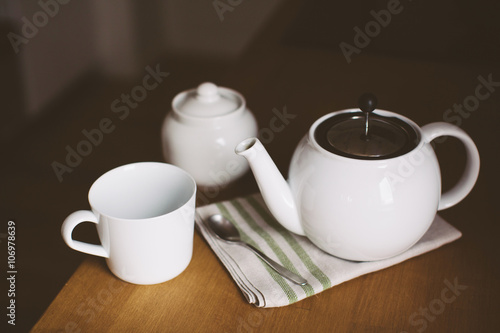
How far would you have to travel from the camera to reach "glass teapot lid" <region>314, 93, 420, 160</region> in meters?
0.58

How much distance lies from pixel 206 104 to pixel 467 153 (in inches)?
15.5

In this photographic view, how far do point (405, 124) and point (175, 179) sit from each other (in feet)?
1.06

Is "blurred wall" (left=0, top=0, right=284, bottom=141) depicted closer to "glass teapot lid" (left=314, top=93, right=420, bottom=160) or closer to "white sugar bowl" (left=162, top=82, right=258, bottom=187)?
"white sugar bowl" (left=162, top=82, right=258, bottom=187)

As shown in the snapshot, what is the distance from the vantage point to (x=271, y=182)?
619 mm

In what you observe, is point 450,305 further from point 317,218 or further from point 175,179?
point 175,179

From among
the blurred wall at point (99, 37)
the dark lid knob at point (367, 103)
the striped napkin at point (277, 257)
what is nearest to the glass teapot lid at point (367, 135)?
the dark lid knob at point (367, 103)

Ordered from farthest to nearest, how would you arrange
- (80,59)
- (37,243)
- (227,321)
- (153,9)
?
1. (153,9)
2. (80,59)
3. (37,243)
4. (227,321)

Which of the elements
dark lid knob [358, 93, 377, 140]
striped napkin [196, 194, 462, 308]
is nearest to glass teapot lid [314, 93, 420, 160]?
dark lid knob [358, 93, 377, 140]

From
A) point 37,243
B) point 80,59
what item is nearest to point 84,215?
point 37,243

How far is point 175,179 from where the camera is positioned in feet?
2.20

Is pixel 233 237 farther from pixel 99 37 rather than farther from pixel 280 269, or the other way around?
pixel 99 37

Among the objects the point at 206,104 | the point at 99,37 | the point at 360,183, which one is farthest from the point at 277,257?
the point at 99,37

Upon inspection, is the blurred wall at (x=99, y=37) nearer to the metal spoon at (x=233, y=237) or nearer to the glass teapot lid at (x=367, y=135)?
the metal spoon at (x=233, y=237)

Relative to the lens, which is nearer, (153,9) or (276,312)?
(276,312)
